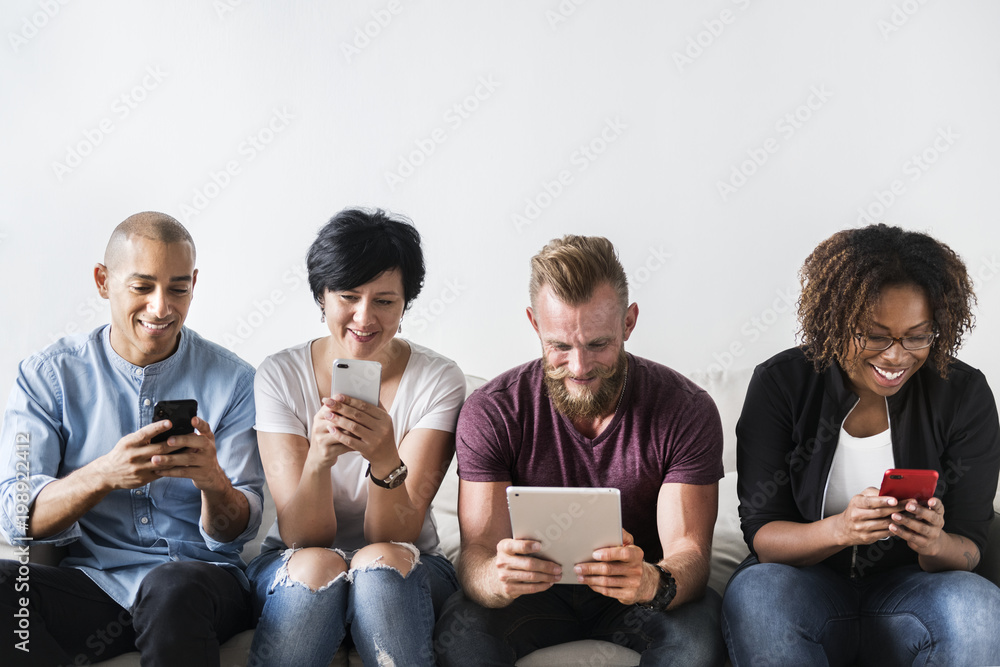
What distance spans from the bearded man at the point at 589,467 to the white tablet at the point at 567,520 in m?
0.10

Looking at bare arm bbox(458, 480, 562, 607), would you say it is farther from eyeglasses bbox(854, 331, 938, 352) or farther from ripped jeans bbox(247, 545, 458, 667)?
eyeglasses bbox(854, 331, 938, 352)

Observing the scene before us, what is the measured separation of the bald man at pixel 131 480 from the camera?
5.40 ft

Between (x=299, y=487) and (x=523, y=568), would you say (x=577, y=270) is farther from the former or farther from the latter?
(x=299, y=487)

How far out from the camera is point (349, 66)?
2.72 m

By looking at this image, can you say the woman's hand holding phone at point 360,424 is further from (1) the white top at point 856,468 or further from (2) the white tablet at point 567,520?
(1) the white top at point 856,468

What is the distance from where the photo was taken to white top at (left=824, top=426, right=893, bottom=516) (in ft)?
5.94

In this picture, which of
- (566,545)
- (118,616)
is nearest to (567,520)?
(566,545)

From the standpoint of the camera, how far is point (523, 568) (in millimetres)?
1585

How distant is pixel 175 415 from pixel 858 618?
1.44 meters

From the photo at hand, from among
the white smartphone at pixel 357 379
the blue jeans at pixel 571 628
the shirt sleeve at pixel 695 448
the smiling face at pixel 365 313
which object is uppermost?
the smiling face at pixel 365 313

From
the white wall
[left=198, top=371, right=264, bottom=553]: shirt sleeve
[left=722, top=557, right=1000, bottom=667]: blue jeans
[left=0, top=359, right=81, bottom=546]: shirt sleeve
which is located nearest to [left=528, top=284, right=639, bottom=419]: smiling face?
[left=722, top=557, right=1000, bottom=667]: blue jeans

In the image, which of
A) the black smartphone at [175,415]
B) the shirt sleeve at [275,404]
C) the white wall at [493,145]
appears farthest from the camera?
the white wall at [493,145]

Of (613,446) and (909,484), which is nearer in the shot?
(909,484)

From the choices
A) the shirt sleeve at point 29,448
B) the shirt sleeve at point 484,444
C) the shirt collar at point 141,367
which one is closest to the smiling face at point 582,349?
the shirt sleeve at point 484,444
